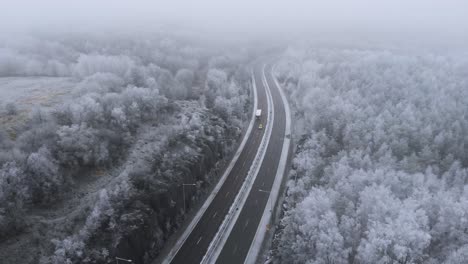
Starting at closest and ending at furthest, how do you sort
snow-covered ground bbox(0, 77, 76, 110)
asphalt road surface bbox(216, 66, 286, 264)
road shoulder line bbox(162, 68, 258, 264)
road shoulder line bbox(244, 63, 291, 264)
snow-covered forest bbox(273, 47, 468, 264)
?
snow-covered forest bbox(273, 47, 468, 264), road shoulder line bbox(162, 68, 258, 264), asphalt road surface bbox(216, 66, 286, 264), road shoulder line bbox(244, 63, 291, 264), snow-covered ground bbox(0, 77, 76, 110)

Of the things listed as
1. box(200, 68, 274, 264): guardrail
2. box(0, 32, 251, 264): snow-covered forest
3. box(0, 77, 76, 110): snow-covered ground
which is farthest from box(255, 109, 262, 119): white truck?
box(0, 77, 76, 110): snow-covered ground

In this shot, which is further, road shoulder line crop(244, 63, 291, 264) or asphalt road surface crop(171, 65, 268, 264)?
road shoulder line crop(244, 63, 291, 264)

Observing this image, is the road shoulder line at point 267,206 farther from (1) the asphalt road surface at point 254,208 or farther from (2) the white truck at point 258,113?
(2) the white truck at point 258,113

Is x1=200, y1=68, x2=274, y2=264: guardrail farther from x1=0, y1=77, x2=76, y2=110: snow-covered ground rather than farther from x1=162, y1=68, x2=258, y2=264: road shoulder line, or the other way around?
x1=0, y1=77, x2=76, y2=110: snow-covered ground

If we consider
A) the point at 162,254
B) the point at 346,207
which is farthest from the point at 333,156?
the point at 162,254

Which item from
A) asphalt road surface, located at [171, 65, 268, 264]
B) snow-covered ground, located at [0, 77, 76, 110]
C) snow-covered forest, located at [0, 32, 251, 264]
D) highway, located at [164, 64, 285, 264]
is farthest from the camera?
snow-covered ground, located at [0, 77, 76, 110]

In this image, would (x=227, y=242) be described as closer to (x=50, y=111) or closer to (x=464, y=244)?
(x=464, y=244)
